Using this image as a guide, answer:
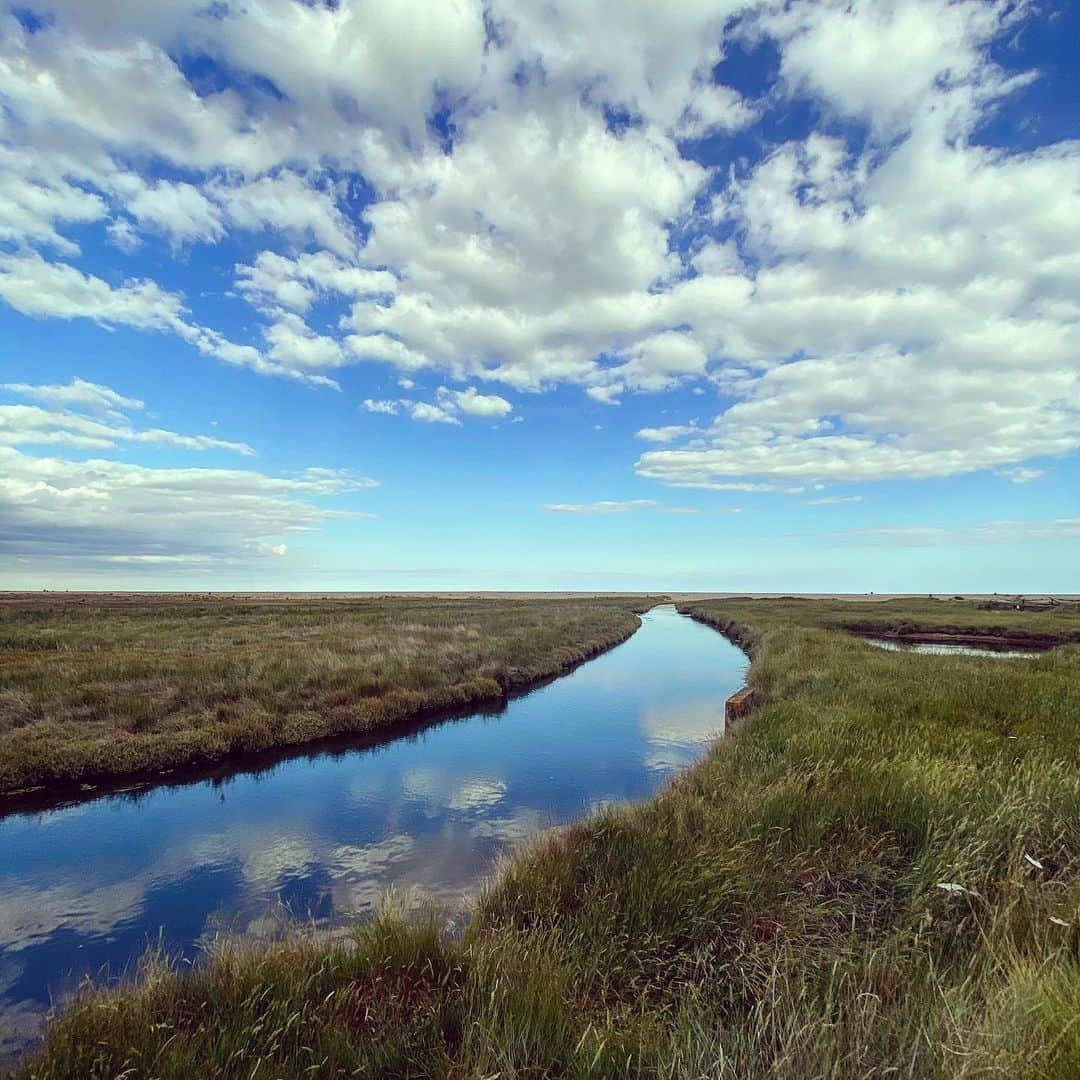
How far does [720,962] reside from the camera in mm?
5324

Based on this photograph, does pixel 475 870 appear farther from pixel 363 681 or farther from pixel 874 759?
pixel 363 681

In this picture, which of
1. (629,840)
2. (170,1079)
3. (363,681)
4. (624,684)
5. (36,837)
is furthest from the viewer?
(624,684)

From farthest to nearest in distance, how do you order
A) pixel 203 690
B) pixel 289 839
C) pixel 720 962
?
pixel 203 690 → pixel 289 839 → pixel 720 962

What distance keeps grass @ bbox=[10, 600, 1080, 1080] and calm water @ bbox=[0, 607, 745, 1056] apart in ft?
7.58

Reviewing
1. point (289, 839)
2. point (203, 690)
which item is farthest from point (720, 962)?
point (203, 690)

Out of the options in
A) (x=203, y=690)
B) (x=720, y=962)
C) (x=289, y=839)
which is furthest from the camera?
(x=203, y=690)

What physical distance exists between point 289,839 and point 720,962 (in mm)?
8004

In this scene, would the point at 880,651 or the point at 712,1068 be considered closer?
the point at 712,1068

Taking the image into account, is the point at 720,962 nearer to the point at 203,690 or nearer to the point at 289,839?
the point at 289,839

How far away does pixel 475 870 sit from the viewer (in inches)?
363

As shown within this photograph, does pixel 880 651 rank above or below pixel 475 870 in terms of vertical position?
above

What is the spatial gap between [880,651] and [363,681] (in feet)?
65.9

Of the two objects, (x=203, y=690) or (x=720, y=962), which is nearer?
(x=720, y=962)

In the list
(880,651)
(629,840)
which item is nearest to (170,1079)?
(629,840)
